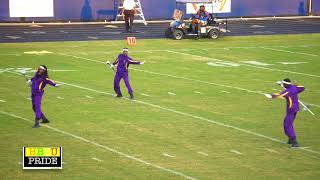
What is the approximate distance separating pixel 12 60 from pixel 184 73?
7.78 meters

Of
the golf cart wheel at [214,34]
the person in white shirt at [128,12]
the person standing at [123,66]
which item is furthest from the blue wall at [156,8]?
the person standing at [123,66]

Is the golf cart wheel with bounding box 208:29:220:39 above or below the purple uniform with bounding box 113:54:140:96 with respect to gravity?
below

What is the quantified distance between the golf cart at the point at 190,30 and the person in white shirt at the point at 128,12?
11.5 feet

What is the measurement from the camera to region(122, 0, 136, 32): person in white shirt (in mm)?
53000

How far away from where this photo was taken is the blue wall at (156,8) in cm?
5866

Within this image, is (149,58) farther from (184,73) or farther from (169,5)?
(169,5)

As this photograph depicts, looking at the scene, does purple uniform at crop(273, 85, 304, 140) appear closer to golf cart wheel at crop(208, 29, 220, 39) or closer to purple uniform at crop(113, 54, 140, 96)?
purple uniform at crop(113, 54, 140, 96)

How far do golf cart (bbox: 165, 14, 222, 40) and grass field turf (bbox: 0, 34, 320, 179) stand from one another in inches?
171

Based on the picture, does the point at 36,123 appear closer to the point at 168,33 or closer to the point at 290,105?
the point at 290,105

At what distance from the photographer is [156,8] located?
61.1m

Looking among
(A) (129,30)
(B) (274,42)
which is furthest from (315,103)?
(A) (129,30)

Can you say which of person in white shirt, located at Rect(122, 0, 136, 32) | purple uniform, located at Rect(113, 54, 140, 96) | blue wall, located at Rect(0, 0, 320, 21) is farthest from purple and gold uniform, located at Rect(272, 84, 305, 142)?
blue wall, located at Rect(0, 0, 320, 21)

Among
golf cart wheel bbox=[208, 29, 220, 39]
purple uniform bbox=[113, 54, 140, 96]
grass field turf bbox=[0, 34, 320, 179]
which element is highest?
purple uniform bbox=[113, 54, 140, 96]

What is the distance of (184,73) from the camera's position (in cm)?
3719
